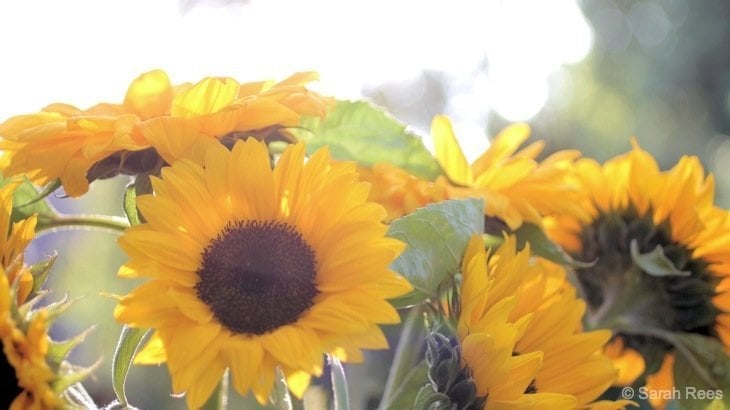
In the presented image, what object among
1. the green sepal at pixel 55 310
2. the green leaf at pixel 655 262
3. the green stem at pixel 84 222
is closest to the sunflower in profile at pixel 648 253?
the green leaf at pixel 655 262

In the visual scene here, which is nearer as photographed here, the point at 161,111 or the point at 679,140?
the point at 161,111

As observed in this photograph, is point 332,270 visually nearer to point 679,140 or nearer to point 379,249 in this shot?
point 379,249

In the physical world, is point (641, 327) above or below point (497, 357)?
below

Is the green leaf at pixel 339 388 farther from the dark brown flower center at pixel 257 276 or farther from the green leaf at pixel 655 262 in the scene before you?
the green leaf at pixel 655 262

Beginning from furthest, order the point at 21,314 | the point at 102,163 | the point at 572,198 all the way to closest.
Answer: the point at 572,198 → the point at 102,163 → the point at 21,314

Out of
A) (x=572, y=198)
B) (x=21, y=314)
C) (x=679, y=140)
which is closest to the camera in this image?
(x=21, y=314)

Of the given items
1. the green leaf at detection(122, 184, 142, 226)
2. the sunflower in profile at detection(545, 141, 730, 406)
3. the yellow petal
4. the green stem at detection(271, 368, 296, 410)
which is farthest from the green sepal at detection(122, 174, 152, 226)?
the sunflower in profile at detection(545, 141, 730, 406)

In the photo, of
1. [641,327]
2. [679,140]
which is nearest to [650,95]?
[679,140]
